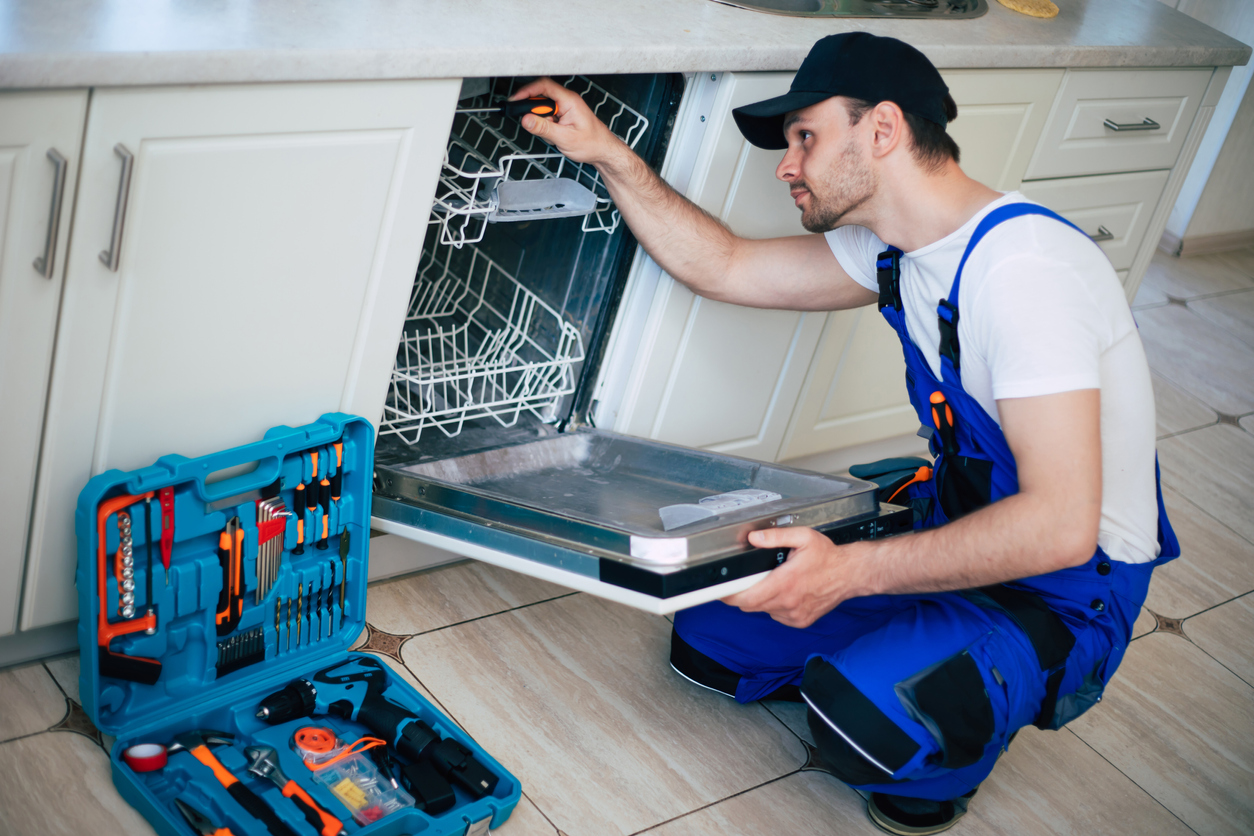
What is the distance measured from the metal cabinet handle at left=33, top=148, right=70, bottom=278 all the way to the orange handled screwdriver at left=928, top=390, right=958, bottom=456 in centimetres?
113

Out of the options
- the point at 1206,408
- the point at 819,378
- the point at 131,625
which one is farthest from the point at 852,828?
the point at 1206,408

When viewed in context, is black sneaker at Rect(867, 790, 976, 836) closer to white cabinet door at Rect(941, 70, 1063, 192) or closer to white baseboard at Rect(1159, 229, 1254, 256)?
white cabinet door at Rect(941, 70, 1063, 192)

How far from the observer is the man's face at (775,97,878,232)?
1418mm

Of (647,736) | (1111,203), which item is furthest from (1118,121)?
(647,736)

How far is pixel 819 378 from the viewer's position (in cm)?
210

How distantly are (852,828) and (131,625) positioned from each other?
1028 millimetres

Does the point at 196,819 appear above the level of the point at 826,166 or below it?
below

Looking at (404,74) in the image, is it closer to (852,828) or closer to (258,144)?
(258,144)

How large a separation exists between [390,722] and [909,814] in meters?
0.75

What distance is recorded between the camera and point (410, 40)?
4.03 ft

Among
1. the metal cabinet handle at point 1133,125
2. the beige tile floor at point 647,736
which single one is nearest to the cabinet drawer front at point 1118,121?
the metal cabinet handle at point 1133,125

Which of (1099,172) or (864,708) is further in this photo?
(1099,172)

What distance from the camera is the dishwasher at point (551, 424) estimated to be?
131 centimetres

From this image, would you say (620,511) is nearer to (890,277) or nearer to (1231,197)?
(890,277)
